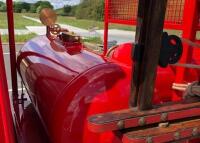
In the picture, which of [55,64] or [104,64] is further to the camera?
[55,64]

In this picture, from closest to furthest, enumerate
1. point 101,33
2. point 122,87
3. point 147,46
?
point 147,46 → point 122,87 → point 101,33

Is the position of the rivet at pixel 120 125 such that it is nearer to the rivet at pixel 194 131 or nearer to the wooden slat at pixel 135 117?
the wooden slat at pixel 135 117

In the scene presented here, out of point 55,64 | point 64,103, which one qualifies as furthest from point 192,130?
point 55,64

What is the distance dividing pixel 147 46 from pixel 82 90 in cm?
52

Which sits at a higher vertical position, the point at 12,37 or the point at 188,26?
the point at 188,26

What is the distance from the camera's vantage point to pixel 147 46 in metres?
1.07

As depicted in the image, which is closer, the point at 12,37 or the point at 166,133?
the point at 166,133

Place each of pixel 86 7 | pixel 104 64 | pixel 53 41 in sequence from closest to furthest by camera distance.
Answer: pixel 104 64, pixel 53 41, pixel 86 7

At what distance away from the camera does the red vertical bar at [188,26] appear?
4.99 ft

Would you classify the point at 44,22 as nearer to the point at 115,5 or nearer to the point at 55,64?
the point at 115,5

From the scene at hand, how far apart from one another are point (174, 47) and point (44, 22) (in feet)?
5.68

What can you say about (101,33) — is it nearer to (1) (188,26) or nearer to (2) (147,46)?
(1) (188,26)

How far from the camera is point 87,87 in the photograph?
151 cm

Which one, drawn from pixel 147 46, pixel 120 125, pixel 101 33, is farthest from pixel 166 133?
pixel 101 33
